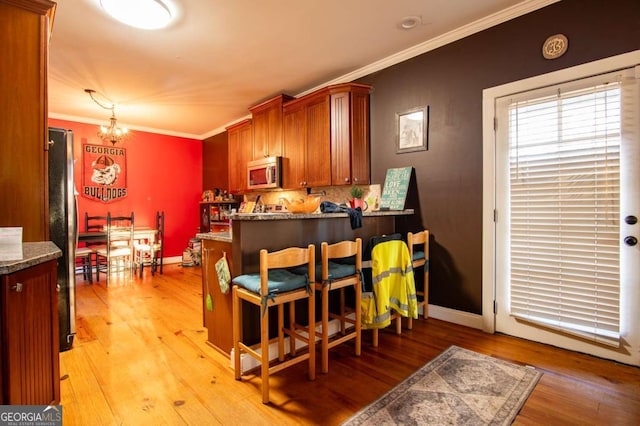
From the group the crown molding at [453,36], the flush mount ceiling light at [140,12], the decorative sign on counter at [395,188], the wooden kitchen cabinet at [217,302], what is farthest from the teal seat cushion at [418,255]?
the flush mount ceiling light at [140,12]

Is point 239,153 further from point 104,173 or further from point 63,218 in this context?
point 63,218

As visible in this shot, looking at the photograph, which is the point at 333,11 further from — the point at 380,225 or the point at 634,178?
the point at 634,178

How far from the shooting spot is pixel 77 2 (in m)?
2.45

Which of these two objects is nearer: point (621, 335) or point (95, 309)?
point (621, 335)

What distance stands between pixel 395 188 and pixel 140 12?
2758 millimetres

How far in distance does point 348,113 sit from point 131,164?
4703 millimetres

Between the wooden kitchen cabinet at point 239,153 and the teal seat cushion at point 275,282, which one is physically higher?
the wooden kitchen cabinet at point 239,153

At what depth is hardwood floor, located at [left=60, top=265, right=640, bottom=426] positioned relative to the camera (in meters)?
1.67

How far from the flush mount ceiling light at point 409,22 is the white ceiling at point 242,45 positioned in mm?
46

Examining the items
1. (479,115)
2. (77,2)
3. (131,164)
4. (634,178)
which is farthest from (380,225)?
(131,164)

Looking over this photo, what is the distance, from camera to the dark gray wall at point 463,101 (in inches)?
91.6

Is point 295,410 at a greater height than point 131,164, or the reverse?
point 131,164

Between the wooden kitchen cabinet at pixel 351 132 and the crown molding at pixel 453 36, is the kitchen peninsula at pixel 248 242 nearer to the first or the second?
the wooden kitchen cabinet at pixel 351 132

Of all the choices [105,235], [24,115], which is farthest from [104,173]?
[24,115]
